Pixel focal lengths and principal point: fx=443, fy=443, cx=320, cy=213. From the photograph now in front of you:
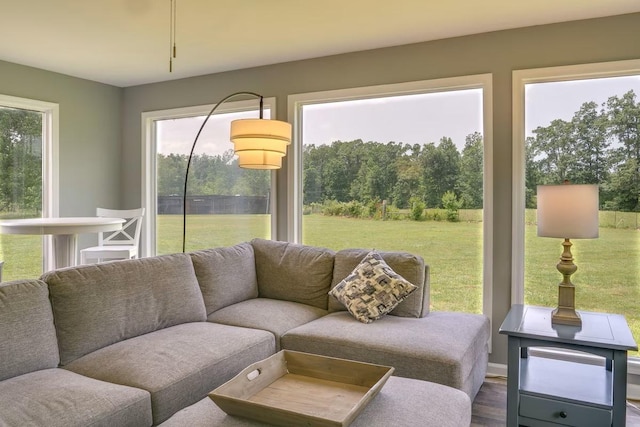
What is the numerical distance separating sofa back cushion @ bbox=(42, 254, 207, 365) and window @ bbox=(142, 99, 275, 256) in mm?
1604

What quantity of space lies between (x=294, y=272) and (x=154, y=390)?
1.62 m

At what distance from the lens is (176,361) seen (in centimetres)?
213

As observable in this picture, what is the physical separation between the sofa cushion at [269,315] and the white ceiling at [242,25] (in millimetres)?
2042

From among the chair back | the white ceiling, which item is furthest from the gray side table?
the chair back

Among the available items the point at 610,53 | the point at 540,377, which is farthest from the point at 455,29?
the point at 540,377

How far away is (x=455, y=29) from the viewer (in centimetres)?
332

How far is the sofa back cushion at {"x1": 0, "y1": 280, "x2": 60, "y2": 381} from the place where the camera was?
190 cm

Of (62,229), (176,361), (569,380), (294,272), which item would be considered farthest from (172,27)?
(569,380)

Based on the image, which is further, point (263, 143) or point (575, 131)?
point (575, 131)

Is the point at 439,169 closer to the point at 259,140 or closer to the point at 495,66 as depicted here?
the point at 495,66

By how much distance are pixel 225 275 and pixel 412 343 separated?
1.44 metres

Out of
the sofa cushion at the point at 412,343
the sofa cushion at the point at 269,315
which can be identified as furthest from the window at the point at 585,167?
the sofa cushion at the point at 269,315

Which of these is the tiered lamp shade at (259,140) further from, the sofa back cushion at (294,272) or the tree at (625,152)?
the tree at (625,152)

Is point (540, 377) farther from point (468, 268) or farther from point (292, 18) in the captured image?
point (292, 18)
